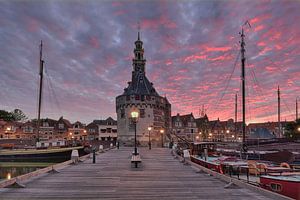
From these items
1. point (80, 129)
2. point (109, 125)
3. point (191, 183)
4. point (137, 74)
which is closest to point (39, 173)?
point (191, 183)

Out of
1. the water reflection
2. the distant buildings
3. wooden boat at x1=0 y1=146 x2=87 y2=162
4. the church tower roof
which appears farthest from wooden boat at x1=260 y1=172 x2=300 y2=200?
the distant buildings

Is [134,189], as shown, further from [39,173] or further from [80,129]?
[80,129]

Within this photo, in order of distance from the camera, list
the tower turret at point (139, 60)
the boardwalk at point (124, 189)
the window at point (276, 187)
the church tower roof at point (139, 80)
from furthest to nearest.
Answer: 1. the tower turret at point (139, 60)
2. the church tower roof at point (139, 80)
3. the window at point (276, 187)
4. the boardwalk at point (124, 189)

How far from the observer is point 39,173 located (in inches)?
601

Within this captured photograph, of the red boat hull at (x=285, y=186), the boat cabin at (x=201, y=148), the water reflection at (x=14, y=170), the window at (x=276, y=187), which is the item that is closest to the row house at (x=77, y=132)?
the water reflection at (x=14, y=170)

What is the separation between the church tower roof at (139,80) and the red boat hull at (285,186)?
2110 inches

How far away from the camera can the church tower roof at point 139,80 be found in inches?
2616

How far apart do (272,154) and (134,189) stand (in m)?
28.6

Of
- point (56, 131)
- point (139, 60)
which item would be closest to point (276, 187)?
point (139, 60)

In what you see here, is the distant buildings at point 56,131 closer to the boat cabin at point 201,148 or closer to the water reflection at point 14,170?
the water reflection at point 14,170

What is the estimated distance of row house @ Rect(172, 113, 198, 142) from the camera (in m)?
92.8

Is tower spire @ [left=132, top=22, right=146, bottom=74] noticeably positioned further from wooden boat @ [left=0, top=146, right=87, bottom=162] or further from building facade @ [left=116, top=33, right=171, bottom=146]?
wooden boat @ [left=0, top=146, right=87, bottom=162]

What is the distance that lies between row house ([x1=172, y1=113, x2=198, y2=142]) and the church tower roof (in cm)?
2706

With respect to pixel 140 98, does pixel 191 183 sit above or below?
below
